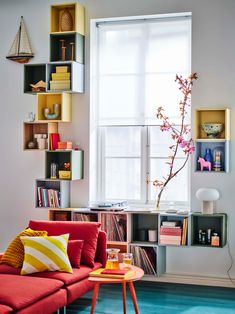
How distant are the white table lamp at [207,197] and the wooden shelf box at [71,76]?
1780 millimetres

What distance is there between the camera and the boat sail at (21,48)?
6.45 m

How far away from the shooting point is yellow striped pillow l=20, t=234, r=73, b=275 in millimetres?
4676

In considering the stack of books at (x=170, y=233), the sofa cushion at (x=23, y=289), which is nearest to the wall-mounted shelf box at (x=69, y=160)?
the stack of books at (x=170, y=233)

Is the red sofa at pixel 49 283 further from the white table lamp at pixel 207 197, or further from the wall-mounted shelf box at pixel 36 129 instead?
the wall-mounted shelf box at pixel 36 129

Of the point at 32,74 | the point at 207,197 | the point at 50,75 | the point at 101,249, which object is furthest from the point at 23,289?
the point at 32,74

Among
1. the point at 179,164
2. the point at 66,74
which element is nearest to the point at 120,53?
the point at 66,74

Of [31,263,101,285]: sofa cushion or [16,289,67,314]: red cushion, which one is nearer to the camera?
[16,289,67,314]: red cushion

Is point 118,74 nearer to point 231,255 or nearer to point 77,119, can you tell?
point 77,119

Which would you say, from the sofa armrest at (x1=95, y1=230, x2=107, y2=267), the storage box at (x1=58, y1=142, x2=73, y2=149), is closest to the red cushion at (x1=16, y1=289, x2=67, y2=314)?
the sofa armrest at (x1=95, y1=230, x2=107, y2=267)

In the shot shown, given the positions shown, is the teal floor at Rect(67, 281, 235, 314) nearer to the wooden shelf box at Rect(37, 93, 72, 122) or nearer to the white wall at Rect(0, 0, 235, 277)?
the white wall at Rect(0, 0, 235, 277)

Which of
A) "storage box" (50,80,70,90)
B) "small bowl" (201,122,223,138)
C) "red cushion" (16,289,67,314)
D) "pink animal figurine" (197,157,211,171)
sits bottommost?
"red cushion" (16,289,67,314)

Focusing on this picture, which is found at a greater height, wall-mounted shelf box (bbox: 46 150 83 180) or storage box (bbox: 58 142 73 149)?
storage box (bbox: 58 142 73 149)

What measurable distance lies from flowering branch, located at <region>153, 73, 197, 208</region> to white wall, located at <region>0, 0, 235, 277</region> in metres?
0.13

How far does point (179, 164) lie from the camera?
622 centimetres
